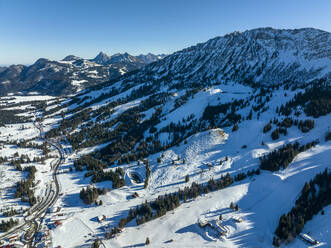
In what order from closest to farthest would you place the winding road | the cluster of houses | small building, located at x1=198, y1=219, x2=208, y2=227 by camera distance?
the cluster of houses
small building, located at x1=198, y1=219, x2=208, y2=227
the winding road

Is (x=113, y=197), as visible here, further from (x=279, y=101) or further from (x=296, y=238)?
(x=279, y=101)

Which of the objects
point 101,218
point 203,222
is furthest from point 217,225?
point 101,218

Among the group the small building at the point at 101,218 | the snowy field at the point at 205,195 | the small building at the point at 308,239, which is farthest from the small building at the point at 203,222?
the small building at the point at 101,218

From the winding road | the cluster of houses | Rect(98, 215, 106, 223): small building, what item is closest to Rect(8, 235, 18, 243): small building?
the winding road

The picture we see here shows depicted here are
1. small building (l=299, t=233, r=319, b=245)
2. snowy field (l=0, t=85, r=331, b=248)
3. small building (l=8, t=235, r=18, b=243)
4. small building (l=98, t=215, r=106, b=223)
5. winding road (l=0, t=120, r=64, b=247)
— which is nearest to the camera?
small building (l=299, t=233, r=319, b=245)

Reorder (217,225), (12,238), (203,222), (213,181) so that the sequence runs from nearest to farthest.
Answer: (217,225) → (203,222) → (12,238) → (213,181)

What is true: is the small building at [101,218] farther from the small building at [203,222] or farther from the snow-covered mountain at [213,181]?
the small building at [203,222]

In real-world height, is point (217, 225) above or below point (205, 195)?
below

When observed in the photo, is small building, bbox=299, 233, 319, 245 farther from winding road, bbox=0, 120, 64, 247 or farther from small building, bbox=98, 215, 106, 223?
winding road, bbox=0, 120, 64, 247

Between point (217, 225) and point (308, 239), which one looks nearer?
point (308, 239)

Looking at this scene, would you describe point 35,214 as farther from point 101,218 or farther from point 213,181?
point 213,181

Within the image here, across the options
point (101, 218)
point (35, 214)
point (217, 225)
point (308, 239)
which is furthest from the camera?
point (35, 214)
